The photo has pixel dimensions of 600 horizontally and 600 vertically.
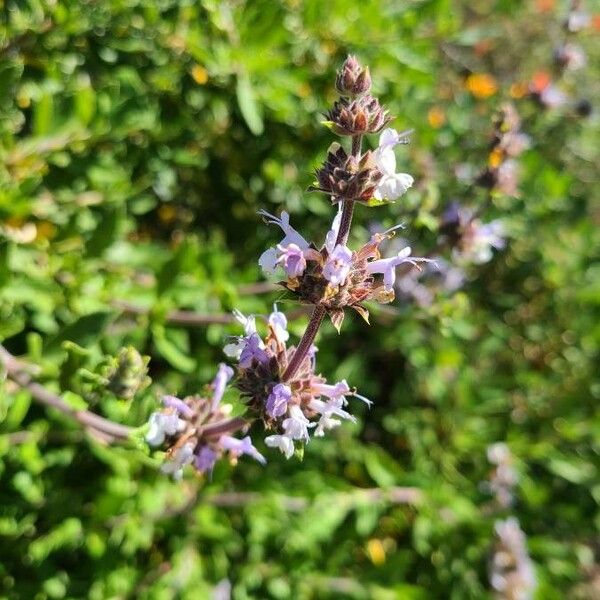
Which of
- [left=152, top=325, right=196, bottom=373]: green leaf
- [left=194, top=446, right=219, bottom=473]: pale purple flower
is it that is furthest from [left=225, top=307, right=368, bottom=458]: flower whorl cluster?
[left=152, top=325, right=196, bottom=373]: green leaf

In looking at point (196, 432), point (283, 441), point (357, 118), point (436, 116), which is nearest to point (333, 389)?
point (283, 441)

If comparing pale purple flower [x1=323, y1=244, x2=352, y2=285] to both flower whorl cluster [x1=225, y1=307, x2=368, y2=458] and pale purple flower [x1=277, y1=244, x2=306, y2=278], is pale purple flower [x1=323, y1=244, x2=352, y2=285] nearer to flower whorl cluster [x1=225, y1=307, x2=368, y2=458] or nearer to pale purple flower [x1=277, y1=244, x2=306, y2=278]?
pale purple flower [x1=277, y1=244, x2=306, y2=278]

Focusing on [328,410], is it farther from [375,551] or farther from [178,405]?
[375,551]

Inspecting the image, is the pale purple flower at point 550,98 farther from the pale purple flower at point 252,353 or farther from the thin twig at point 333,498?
the pale purple flower at point 252,353

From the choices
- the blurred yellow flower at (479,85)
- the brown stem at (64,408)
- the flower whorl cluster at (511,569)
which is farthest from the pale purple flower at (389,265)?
the blurred yellow flower at (479,85)

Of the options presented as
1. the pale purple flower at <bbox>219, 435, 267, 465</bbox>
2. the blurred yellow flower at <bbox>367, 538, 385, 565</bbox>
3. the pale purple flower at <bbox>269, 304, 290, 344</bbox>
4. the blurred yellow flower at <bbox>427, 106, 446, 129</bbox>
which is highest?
the pale purple flower at <bbox>269, 304, 290, 344</bbox>

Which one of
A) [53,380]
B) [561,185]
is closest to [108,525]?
[53,380]

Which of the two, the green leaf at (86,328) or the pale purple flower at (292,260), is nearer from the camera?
the pale purple flower at (292,260)
